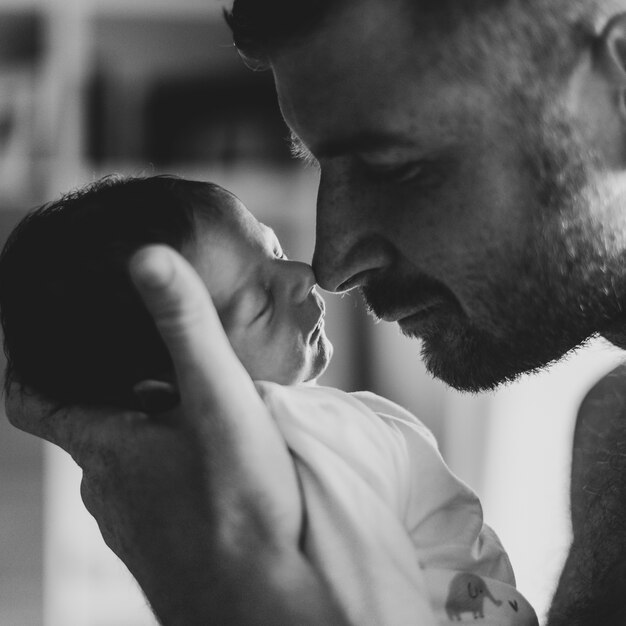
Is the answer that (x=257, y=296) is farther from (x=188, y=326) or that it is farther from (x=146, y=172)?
(x=146, y=172)

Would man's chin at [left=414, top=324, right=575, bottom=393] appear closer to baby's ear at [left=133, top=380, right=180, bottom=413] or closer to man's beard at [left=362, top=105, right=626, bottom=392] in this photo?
man's beard at [left=362, top=105, right=626, bottom=392]

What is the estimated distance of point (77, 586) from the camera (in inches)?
116

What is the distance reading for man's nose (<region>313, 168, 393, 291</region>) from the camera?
1.11 metres

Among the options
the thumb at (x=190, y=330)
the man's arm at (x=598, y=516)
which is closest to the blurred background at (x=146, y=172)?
the man's arm at (x=598, y=516)

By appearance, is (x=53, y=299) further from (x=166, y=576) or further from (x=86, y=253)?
(x=166, y=576)

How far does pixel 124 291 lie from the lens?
105 centimetres

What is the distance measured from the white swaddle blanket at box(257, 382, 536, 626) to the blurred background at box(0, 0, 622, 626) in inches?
71.4

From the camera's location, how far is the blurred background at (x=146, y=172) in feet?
9.42

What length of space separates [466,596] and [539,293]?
34 cm

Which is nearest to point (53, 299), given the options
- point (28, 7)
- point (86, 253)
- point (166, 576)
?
point (86, 253)

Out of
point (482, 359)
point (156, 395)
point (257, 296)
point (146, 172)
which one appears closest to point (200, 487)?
point (156, 395)

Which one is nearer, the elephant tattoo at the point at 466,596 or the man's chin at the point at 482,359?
the elephant tattoo at the point at 466,596

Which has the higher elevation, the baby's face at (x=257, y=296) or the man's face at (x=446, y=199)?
the man's face at (x=446, y=199)

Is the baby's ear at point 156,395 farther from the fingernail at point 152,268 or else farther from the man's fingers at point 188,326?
the fingernail at point 152,268
